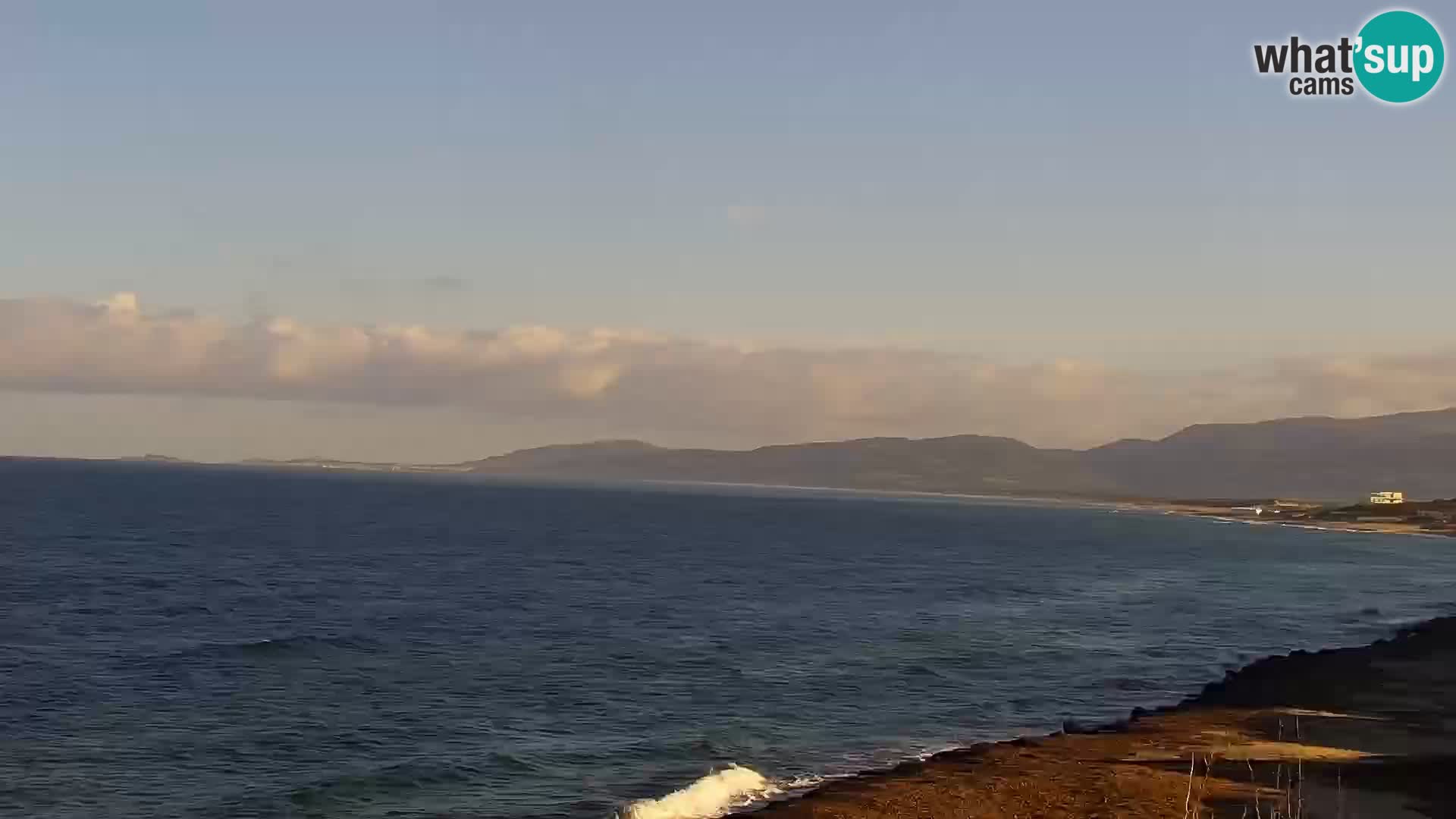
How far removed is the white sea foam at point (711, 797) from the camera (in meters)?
35.1

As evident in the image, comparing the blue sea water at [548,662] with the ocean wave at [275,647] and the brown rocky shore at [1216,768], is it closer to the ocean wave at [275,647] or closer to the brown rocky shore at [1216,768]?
the ocean wave at [275,647]

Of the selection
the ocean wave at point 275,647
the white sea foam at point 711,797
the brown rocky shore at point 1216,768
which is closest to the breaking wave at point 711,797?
the white sea foam at point 711,797

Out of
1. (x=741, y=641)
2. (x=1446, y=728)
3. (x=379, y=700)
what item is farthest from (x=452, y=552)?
(x=1446, y=728)

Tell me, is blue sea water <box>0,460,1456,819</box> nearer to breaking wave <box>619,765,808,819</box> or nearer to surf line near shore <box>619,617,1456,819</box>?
breaking wave <box>619,765,808,819</box>

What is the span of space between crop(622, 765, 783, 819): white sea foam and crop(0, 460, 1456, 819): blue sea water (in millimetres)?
136

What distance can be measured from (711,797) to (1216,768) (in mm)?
16454

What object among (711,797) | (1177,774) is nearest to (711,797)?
(711,797)

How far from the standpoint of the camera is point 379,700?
1982 inches

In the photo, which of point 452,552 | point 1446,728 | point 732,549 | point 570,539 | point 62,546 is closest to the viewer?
point 1446,728

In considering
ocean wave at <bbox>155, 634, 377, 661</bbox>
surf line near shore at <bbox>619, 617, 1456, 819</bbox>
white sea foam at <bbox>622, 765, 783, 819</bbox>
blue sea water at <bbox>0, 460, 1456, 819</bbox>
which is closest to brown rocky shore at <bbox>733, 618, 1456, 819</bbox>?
surf line near shore at <bbox>619, 617, 1456, 819</bbox>

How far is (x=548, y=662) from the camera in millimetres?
60906

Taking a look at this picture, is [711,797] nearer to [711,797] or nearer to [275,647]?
[711,797]

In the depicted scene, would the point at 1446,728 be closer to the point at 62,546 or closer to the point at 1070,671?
the point at 1070,671

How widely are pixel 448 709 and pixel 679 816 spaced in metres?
17.3
